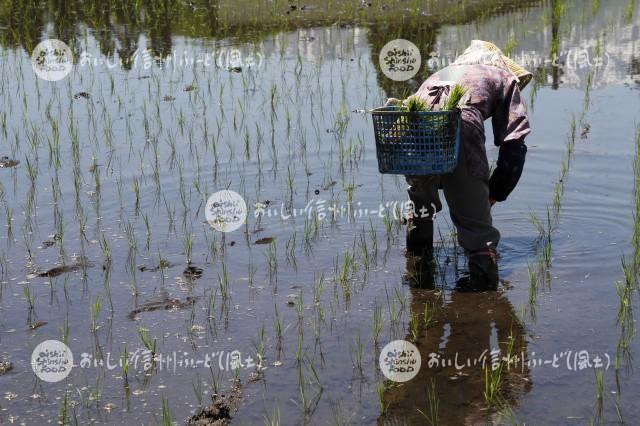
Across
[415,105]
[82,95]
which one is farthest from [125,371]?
[82,95]

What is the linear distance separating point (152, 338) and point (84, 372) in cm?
35

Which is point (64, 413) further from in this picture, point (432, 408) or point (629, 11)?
point (629, 11)

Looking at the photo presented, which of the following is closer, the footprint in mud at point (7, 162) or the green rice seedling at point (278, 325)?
the green rice seedling at point (278, 325)

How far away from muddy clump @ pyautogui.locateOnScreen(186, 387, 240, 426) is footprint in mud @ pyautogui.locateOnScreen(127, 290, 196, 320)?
89 centimetres

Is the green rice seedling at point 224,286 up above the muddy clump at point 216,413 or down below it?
above

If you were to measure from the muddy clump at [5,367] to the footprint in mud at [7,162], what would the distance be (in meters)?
2.77

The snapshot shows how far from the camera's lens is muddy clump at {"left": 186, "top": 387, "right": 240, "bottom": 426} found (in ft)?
10.4

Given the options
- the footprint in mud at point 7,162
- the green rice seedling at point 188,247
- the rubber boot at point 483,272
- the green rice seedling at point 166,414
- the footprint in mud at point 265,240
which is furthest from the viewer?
the footprint in mud at point 7,162

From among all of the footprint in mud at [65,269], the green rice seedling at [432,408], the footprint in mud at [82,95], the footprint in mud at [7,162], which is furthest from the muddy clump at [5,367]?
the footprint in mud at [82,95]

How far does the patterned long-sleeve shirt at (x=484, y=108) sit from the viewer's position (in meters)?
→ 4.08

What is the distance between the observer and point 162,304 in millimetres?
4199

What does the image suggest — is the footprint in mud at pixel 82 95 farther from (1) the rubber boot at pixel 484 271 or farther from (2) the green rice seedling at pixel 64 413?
(2) the green rice seedling at pixel 64 413

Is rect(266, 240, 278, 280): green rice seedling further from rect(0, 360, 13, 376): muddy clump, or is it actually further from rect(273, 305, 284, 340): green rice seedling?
rect(0, 360, 13, 376): muddy clump

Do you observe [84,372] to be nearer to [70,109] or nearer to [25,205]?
[25,205]
